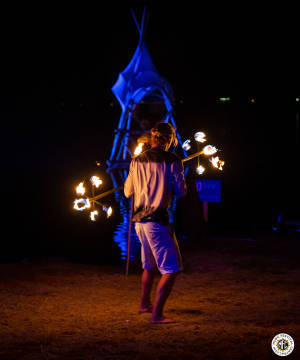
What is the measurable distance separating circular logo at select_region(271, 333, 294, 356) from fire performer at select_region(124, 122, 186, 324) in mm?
1184

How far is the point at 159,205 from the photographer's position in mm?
5238

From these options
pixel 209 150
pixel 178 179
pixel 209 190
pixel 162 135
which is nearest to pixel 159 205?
pixel 178 179

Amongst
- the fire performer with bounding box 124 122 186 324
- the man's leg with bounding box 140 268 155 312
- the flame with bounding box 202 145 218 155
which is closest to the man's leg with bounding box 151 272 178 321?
the fire performer with bounding box 124 122 186 324

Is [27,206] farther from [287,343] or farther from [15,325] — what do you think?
[287,343]

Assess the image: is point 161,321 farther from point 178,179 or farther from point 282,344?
point 178,179

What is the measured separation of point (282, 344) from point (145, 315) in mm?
1703

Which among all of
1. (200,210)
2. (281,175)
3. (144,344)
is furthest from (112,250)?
(281,175)

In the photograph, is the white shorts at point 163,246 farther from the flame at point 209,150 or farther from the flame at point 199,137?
the flame at point 199,137

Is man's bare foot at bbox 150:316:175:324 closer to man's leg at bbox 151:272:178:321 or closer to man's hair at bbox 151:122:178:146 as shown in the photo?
man's leg at bbox 151:272:178:321

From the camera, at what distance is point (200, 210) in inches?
444

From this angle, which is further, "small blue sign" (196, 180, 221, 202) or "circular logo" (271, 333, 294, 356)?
"small blue sign" (196, 180, 221, 202)

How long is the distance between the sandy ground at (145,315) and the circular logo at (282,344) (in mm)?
58

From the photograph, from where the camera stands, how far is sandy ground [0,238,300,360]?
4.41 m

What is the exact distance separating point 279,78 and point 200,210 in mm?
41563
